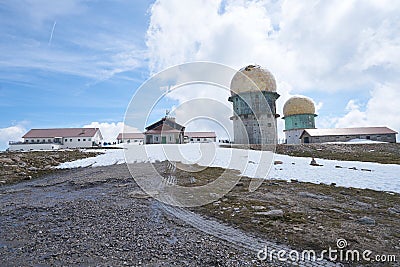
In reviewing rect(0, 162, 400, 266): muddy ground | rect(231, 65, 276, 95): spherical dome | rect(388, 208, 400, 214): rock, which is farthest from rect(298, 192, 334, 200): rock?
rect(231, 65, 276, 95): spherical dome

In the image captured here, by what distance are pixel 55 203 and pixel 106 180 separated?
4.03 metres

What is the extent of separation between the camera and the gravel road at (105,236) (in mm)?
4094

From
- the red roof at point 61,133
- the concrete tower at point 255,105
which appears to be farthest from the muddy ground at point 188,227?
the red roof at point 61,133

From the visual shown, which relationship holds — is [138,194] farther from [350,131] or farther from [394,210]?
[350,131]

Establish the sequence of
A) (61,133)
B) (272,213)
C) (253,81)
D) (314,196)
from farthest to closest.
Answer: (61,133) → (253,81) → (314,196) → (272,213)

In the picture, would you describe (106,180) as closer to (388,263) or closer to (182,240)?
(182,240)

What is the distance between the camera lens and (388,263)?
157 inches

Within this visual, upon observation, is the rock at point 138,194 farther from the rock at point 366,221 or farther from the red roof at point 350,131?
the red roof at point 350,131

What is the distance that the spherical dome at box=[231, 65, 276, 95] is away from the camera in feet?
115

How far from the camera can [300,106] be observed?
1909 inches

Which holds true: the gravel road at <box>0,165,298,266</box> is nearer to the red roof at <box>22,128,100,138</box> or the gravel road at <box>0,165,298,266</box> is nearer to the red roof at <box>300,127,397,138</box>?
the red roof at <box>300,127,397,138</box>

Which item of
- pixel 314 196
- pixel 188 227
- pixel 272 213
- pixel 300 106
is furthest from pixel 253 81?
pixel 188 227

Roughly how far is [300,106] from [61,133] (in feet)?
214

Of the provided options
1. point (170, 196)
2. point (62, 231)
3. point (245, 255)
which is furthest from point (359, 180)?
point (62, 231)
